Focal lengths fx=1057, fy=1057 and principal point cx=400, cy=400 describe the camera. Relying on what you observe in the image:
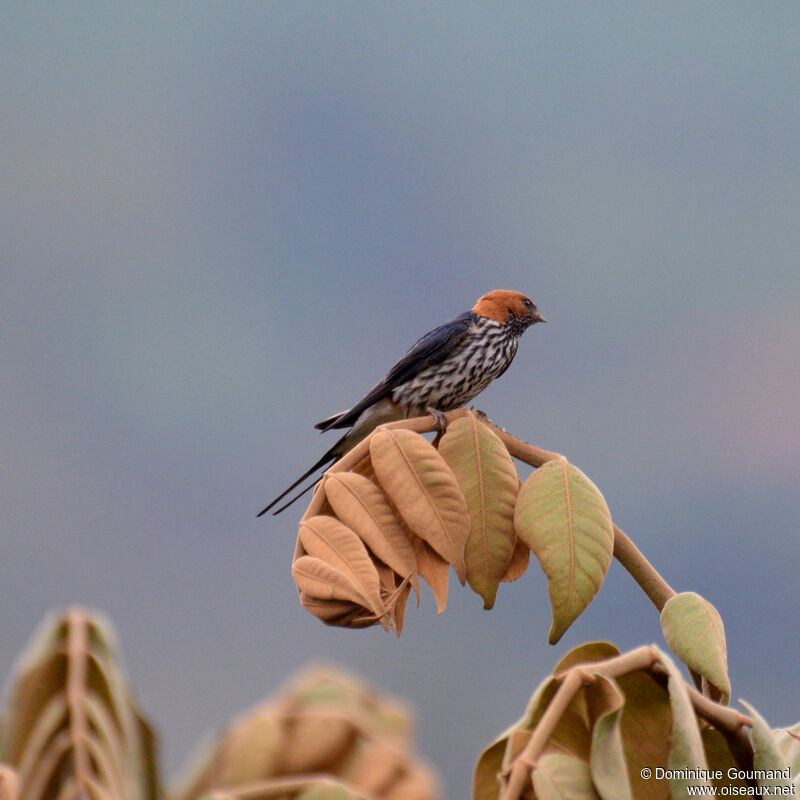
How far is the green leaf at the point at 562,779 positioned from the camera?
1.07m

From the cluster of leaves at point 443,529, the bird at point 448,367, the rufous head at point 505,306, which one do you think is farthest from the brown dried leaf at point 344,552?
the rufous head at point 505,306

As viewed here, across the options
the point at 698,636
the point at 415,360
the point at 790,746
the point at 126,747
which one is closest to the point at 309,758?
the point at 126,747

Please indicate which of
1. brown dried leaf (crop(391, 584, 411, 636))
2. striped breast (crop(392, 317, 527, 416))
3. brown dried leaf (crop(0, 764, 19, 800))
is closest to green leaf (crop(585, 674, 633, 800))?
brown dried leaf (crop(391, 584, 411, 636))

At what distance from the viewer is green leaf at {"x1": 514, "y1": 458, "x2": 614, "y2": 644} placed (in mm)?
1477

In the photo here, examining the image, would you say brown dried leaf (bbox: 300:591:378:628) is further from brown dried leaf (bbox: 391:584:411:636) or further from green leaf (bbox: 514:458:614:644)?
green leaf (bbox: 514:458:614:644)

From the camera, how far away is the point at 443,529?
5.10 feet

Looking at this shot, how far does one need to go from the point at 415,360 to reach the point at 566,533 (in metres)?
2.49

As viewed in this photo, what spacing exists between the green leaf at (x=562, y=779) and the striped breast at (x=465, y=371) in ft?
9.17

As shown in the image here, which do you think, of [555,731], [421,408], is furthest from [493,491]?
[421,408]

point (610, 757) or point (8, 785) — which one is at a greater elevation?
point (8, 785)

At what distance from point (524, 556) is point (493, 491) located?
0.12 m

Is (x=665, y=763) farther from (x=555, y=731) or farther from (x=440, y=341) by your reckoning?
(x=440, y=341)

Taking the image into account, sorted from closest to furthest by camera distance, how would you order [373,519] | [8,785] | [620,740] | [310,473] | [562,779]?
1. [8,785]
2. [562,779]
3. [620,740]
4. [373,519]
5. [310,473]

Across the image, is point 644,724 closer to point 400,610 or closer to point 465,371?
point 400,610
